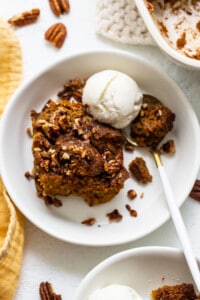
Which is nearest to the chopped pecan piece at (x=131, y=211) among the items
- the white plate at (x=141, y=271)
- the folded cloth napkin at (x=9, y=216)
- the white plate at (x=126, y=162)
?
the white plate at (x=126, y=162)

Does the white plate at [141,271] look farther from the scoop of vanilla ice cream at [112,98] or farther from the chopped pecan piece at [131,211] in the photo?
the scoop of vanilla ice cream at [112,98]

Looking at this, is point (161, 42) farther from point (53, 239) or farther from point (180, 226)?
point (53, 239)

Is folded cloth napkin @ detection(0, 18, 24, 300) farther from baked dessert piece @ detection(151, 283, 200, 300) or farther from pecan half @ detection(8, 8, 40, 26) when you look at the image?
baked dessert piece @ detection(151, 283, 200, 300)

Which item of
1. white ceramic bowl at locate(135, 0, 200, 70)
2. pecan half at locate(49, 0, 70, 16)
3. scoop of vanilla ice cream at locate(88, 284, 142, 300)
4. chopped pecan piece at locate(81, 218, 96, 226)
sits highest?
pecan half at locate(49, 0, 70, 16)

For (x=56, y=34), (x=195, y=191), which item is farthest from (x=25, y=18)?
(x=195, y=191)

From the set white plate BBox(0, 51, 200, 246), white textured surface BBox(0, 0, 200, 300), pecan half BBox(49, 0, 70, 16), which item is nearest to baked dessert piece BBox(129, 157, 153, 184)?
white plate BBox(0, 51, 200, 246)
